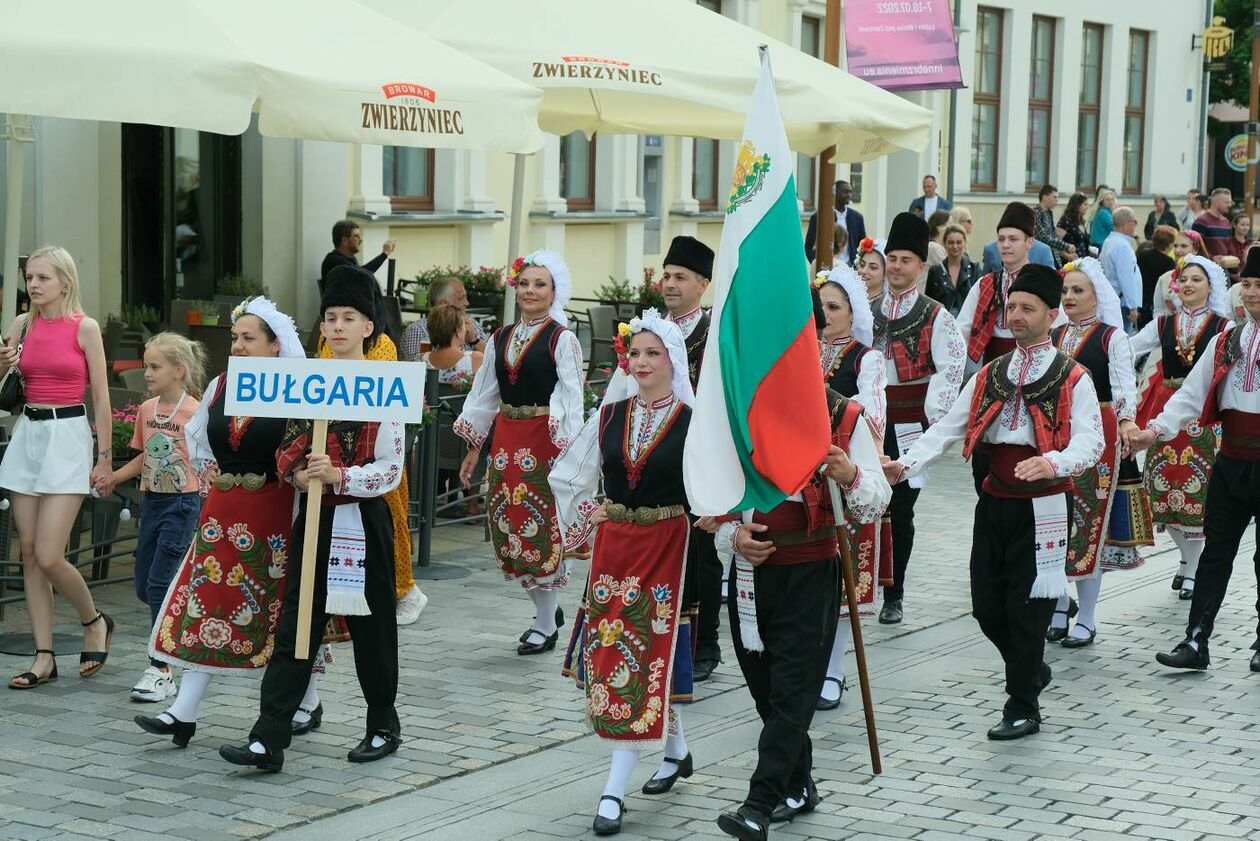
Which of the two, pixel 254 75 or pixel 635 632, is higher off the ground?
pixel 254 75

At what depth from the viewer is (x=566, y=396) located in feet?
28.7

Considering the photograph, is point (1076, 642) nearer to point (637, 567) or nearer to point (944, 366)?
point (944, 366)

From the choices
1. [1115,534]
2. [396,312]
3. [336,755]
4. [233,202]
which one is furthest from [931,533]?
[233,202]

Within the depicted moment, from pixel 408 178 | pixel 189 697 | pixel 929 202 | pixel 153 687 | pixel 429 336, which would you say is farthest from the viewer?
pixel 929 202

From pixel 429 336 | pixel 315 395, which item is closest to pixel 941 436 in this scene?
pixel 315 395

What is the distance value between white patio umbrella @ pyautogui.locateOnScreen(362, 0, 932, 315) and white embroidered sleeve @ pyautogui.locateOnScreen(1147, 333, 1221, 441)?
3204mm

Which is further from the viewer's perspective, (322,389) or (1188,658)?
(1188,658)

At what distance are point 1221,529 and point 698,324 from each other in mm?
2629

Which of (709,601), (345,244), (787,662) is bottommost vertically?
(709,601)

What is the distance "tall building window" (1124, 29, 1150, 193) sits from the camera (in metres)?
35.2

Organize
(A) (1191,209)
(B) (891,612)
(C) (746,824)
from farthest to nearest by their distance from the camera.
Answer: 1. (A) (1191,209)
2. (B) (891,612)
3. (C) (746,824)

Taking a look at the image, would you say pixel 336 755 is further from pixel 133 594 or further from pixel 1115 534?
pixel 1115 534

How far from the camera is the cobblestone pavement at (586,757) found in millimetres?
6301

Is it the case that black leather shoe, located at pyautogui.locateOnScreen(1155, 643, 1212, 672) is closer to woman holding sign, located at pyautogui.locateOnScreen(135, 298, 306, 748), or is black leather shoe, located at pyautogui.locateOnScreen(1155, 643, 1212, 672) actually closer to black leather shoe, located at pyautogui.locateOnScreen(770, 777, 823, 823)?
black leather shoe, located at pyautogui.locateOnScreen(770, 777, 823, 823)
